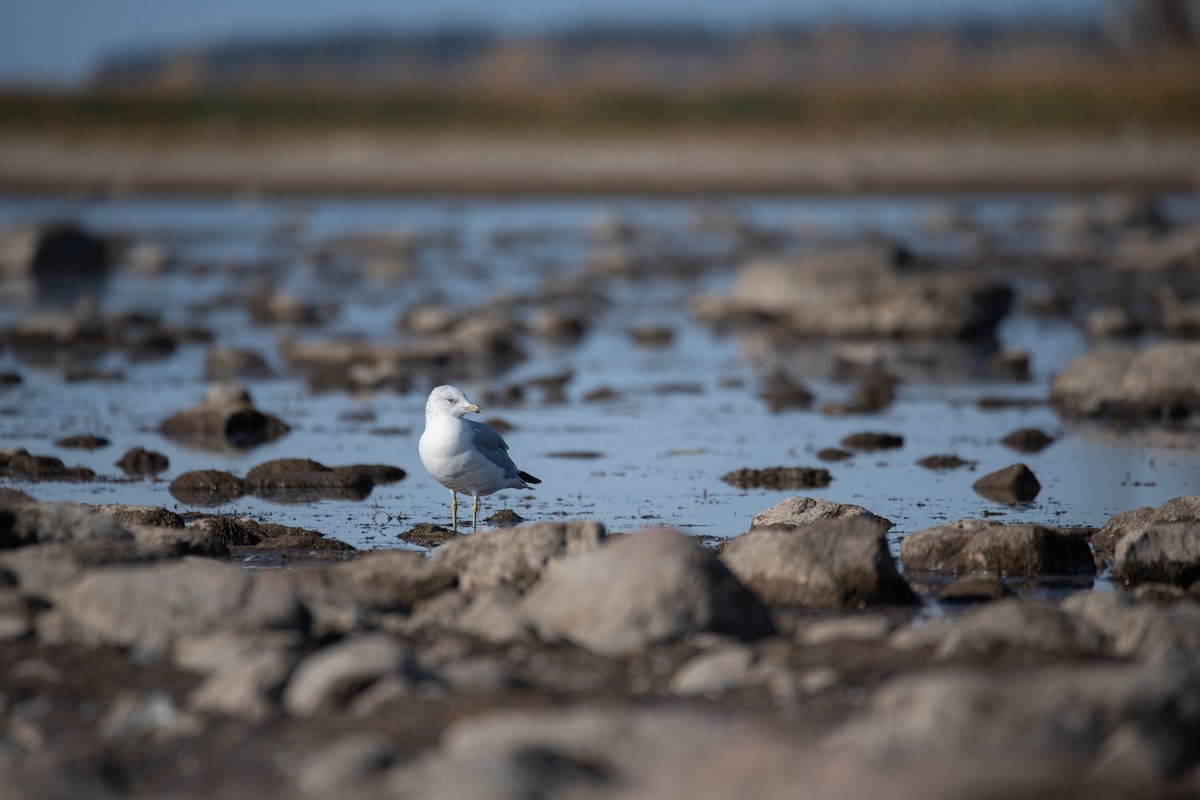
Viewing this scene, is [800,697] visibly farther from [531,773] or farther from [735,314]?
[735,314]

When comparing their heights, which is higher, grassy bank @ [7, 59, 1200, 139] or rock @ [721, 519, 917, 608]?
grassy bank @ [7, 59, 1200, 139]

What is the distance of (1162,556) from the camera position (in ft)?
28.9

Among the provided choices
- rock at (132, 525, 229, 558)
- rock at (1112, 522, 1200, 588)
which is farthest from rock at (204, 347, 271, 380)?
rock at (1112, 522, 1200, 588)

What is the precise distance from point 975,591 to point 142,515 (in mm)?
5121

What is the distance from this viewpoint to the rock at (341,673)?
645cm

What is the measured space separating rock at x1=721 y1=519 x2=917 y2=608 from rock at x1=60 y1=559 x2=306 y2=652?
2469 mm

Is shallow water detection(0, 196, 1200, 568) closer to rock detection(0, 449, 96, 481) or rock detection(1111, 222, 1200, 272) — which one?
rock detection(0, 449, 96, 481)

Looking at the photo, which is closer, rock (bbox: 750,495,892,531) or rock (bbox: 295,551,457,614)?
rock (bbox: 295,551,457,614)

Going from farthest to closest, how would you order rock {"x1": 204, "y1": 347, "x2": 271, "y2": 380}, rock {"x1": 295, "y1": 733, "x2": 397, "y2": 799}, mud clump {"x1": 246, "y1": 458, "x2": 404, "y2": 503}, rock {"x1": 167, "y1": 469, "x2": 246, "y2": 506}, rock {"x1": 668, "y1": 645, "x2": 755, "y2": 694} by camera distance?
rock {"x1": 204, "y1": 347, "x2": 271, "y2": 380}
mud clump {"x1": 246, "y1": 458, "x2": 404, "y2": 503}
rock {"x1": 167, "y1": 469, "x2": 246, "y2": 506}
rock {"x1": 668, "y1": 645, "x2": 755, "y2": 694}
rock {"x1": 295, "y1": 733, "x2": 397, "y2": 799}

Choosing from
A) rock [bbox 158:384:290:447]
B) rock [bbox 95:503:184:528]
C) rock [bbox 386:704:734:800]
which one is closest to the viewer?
rock [bbox 386:704:734:800]

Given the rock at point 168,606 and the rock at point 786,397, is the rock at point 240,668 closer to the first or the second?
the rock at point 168,606

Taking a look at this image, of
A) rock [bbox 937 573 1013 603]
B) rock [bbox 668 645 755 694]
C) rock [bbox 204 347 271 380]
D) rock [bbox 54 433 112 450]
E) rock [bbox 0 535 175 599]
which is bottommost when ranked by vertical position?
rock [bbox 668 645 755 694]

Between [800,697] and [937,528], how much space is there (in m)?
3.29

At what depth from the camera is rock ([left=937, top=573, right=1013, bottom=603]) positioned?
8391 mm
